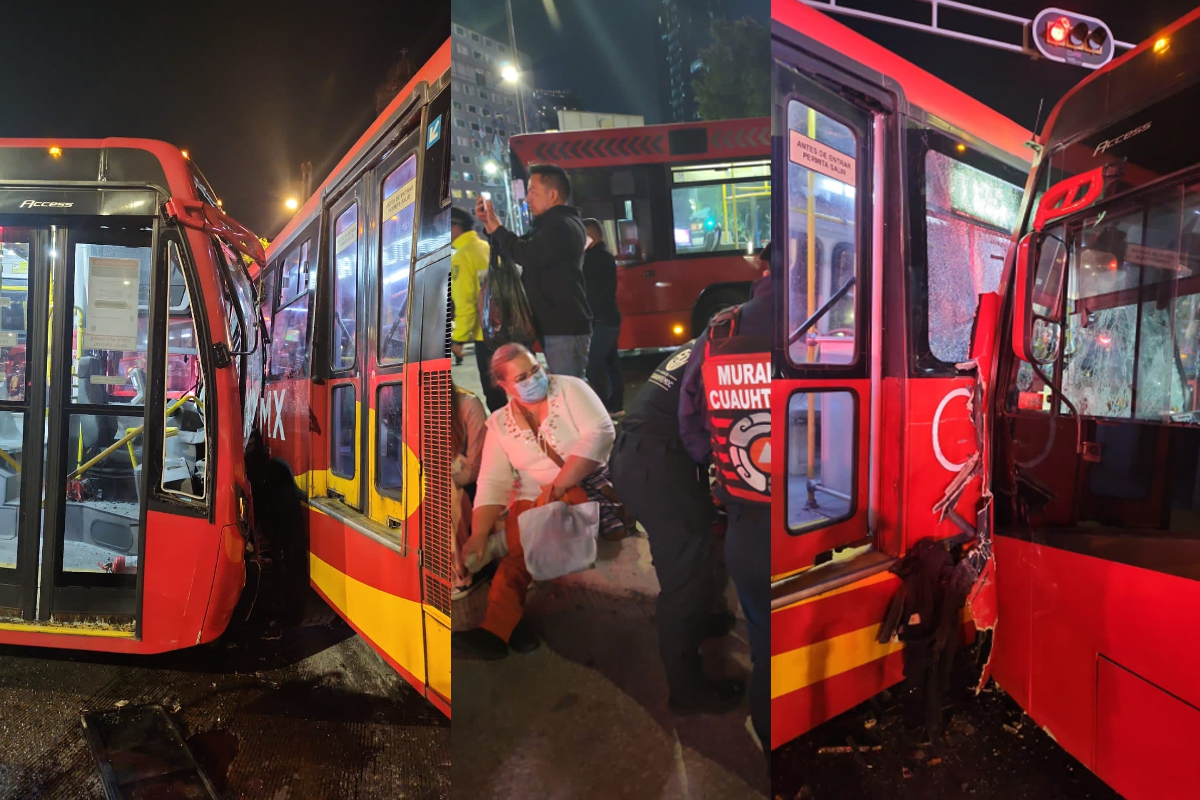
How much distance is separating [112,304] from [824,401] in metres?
2.71

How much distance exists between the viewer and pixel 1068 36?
201 centimetres

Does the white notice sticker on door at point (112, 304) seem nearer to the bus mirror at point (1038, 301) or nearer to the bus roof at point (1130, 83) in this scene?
the bus mirror at point (1038, 301)

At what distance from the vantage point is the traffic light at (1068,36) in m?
2.00

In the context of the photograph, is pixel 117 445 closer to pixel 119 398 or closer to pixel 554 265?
pixel 119 398

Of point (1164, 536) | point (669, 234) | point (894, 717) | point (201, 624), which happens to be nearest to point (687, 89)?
point (669, 234)

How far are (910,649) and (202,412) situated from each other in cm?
276

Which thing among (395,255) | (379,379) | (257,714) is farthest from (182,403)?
(257,714)

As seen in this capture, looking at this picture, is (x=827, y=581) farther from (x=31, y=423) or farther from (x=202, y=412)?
(x=31, y=423)

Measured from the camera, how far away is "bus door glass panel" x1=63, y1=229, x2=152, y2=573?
210cm

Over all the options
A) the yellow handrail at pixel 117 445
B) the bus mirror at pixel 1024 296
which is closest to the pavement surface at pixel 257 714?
the yellow handrail at pixel 117 445

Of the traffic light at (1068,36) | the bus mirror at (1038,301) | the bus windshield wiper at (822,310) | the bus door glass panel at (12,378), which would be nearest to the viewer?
the bus windshield wiper at (822,310)

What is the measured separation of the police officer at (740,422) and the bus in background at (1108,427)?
1146mm

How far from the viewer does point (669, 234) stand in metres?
1.57

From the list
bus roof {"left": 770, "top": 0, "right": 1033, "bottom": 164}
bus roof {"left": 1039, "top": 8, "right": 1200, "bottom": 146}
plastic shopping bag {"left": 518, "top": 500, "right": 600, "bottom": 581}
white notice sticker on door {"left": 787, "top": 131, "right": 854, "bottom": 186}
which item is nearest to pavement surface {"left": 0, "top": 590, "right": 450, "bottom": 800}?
plastic shopping bag {"left": 518, "top": 500, "right": 600, "bottom": 581}
